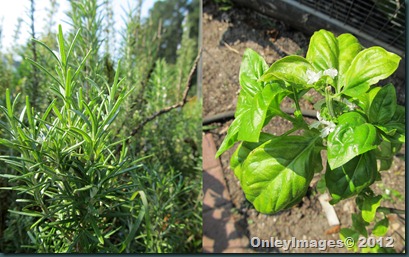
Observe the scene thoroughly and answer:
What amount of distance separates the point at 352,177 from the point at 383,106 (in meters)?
0.11

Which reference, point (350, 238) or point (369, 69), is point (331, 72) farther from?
point (350, 238)

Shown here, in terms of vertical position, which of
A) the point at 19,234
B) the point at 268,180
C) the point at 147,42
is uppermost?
the point at 147,42

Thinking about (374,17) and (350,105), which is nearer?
(350,105)

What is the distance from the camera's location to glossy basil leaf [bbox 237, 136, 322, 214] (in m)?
0.57

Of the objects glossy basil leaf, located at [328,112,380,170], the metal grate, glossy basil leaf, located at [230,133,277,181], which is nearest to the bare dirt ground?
the metal grate

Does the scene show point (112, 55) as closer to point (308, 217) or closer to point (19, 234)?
point (19, 234)

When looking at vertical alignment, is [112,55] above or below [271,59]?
below

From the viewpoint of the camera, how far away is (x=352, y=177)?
1.85 feet

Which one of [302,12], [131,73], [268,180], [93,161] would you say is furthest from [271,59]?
[93,161]

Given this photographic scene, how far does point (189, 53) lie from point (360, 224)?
31.0 inches

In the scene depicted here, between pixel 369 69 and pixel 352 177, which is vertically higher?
pixel 369 69

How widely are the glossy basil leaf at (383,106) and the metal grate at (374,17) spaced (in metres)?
0.40

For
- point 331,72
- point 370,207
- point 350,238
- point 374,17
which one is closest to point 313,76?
point 331,72

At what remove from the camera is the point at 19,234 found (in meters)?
0.72
